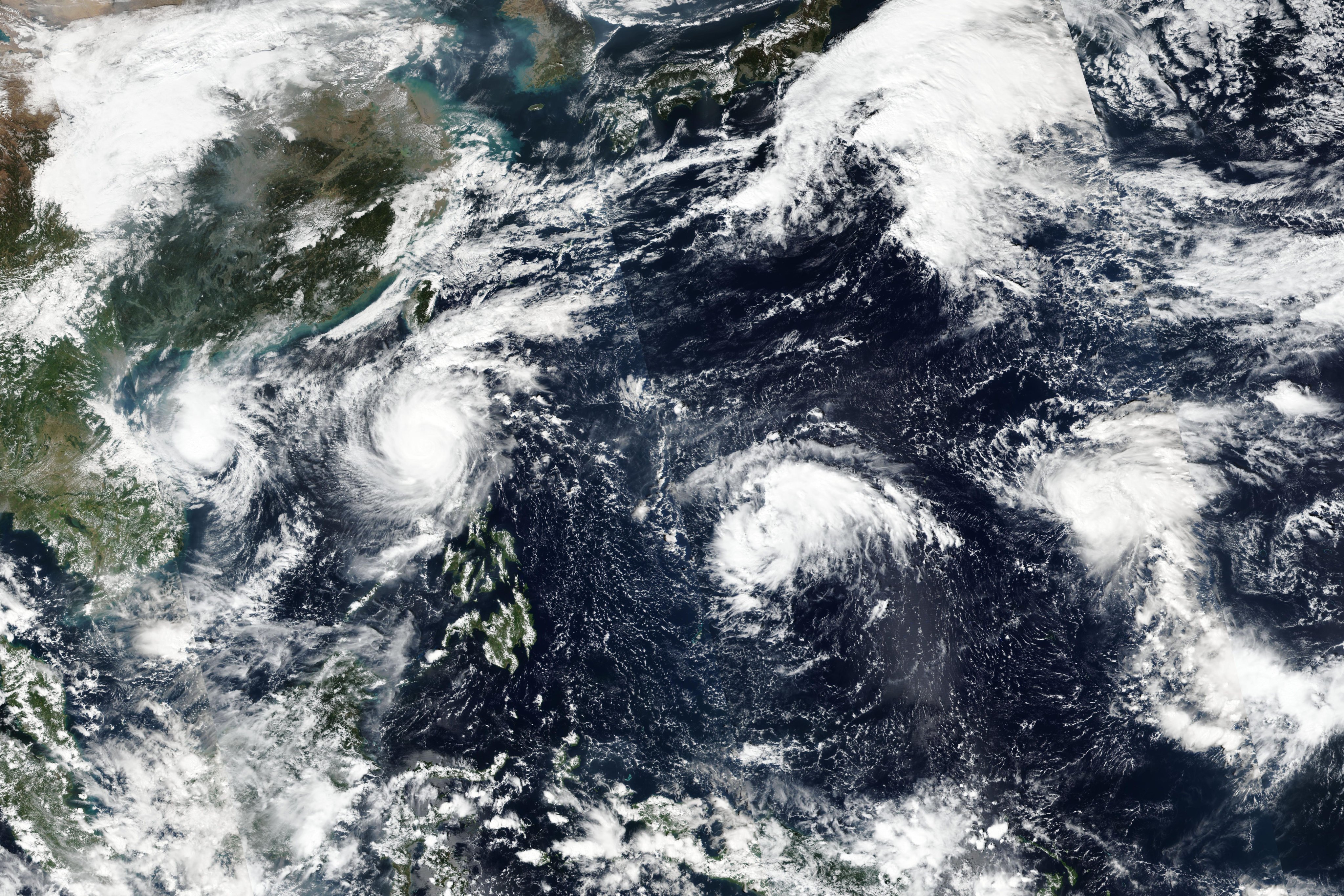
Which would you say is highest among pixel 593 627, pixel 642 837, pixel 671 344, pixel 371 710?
pixel 671 344

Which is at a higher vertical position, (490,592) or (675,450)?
(675,450)

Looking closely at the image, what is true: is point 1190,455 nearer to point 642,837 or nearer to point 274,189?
point 642,837

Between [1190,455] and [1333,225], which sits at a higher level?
[1333,225]

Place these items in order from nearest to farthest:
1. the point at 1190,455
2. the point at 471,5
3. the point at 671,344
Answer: the point at 1190,455
the point at 671,344
the point at 471,5

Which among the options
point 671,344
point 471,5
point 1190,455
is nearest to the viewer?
point 1190,455

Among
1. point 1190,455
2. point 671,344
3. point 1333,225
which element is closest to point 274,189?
point 671,344

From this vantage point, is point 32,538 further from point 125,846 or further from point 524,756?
point 524,756

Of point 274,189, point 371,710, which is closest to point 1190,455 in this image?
point 371,710

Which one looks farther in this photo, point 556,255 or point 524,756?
point 556,255
